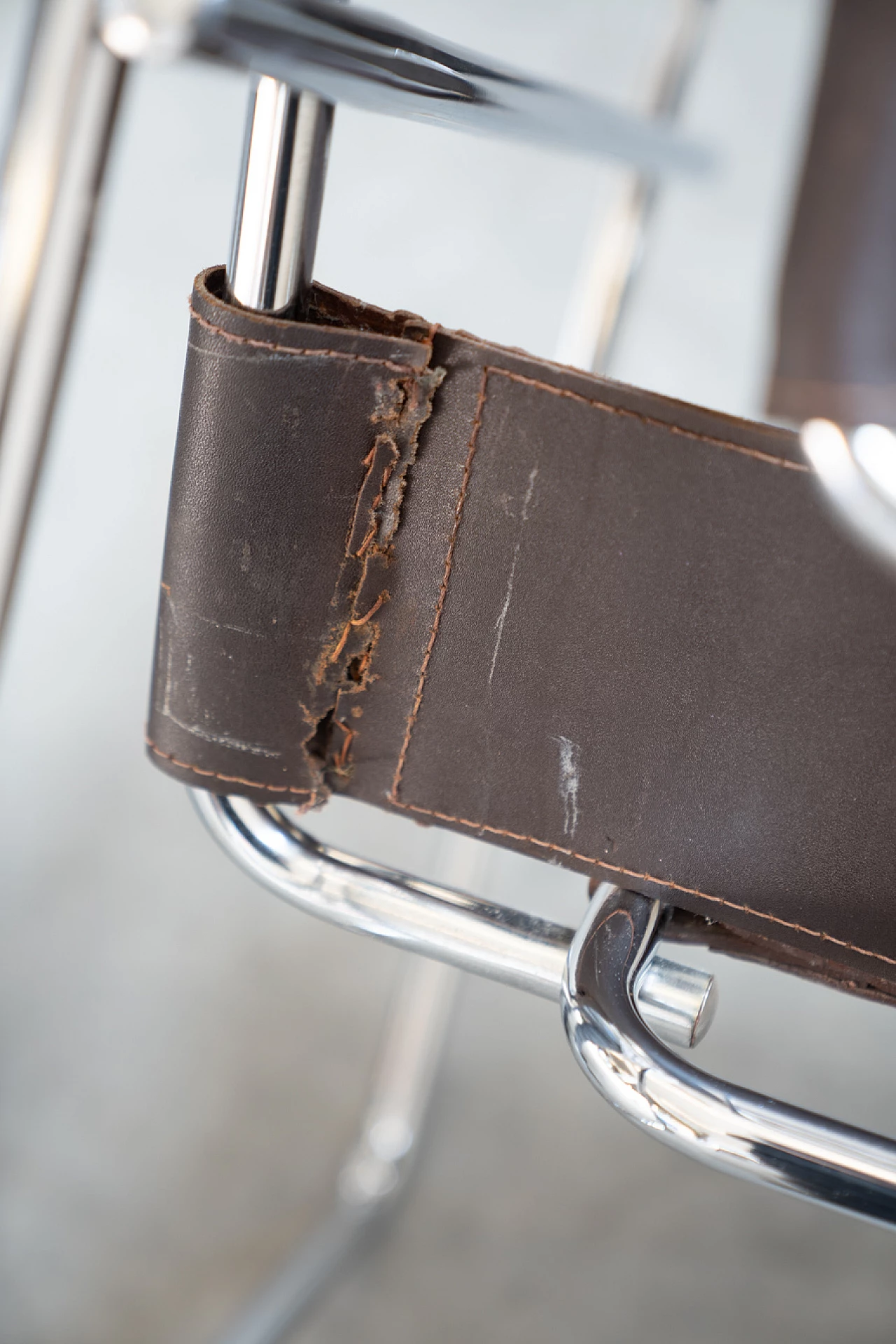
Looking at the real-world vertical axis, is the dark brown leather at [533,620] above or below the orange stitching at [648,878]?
above

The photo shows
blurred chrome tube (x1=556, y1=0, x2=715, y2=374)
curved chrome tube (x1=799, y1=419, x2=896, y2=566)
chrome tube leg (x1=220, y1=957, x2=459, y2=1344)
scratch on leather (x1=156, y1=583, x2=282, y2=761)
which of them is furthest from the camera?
chrome tube leg (x1=220, y1=957, x2=459, y2=1344)

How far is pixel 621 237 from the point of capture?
74cm

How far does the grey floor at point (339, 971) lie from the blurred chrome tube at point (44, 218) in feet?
0.59

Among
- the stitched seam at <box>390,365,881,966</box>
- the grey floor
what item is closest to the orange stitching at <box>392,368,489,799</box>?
the stitched seam at <box>390,365,881,966</box>

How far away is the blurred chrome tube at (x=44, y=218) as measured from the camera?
1.39ft

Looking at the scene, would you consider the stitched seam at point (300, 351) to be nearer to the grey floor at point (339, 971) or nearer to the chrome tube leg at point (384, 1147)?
the grey floor at point (339, 971)

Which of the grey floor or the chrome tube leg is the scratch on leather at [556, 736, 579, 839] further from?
the chrome tube leg

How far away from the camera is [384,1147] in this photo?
1.03 m

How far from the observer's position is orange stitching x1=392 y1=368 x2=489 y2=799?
0.30m

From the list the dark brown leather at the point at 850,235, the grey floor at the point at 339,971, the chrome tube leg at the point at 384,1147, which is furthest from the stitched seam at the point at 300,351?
the chrome tube leg at the point at 384,1147

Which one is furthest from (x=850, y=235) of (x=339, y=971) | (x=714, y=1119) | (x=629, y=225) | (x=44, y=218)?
(x=339, y=971)

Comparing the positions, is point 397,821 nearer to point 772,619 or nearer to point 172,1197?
point 172,1197

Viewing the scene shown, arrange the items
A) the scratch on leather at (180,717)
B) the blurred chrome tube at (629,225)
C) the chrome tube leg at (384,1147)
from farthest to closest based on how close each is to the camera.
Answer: the chrome tube leg at (384,1147) < the blurred chrome tube at (629,225) < the scratch on leather at (180,717)

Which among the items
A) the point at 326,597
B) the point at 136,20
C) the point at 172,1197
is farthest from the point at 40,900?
the point at 136,20
